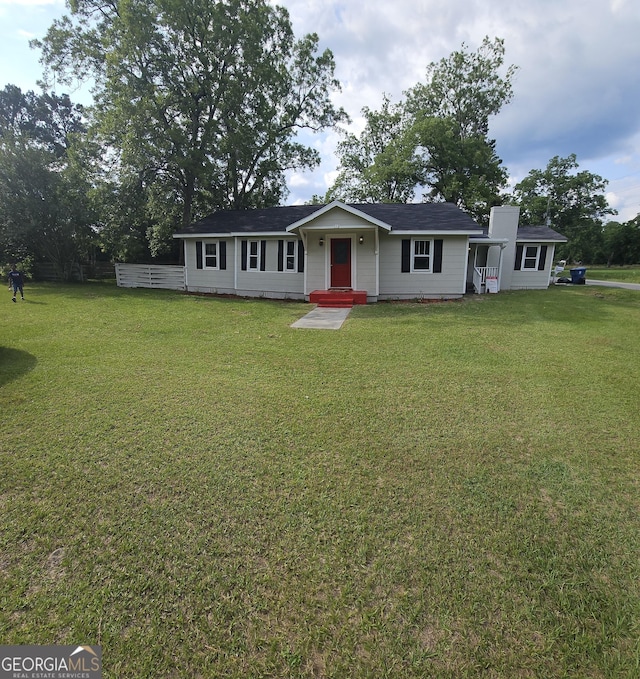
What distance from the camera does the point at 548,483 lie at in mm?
2916

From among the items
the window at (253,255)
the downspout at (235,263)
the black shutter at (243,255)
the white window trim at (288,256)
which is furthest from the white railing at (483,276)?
the downspout at (235,263)

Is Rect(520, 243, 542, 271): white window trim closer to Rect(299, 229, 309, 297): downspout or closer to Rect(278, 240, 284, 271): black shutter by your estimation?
Rect(299, 229, 309, 297): downspout

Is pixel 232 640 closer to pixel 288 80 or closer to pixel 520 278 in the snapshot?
pixel 520 278

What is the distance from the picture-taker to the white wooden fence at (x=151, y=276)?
1667 cm

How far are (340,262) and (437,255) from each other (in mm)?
3680

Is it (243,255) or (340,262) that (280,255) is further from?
(340,262)

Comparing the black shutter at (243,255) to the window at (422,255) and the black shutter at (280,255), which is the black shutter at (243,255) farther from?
the window at (422,255)

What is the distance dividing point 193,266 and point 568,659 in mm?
16807

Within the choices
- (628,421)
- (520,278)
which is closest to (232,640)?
(628,421)

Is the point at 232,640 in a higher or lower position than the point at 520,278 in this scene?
lower

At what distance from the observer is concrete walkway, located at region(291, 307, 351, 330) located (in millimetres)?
8797

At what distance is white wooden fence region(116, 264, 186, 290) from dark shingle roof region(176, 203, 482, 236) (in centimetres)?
209

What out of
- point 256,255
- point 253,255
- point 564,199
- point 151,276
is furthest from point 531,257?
point 564,199

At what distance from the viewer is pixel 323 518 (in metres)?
2.53
